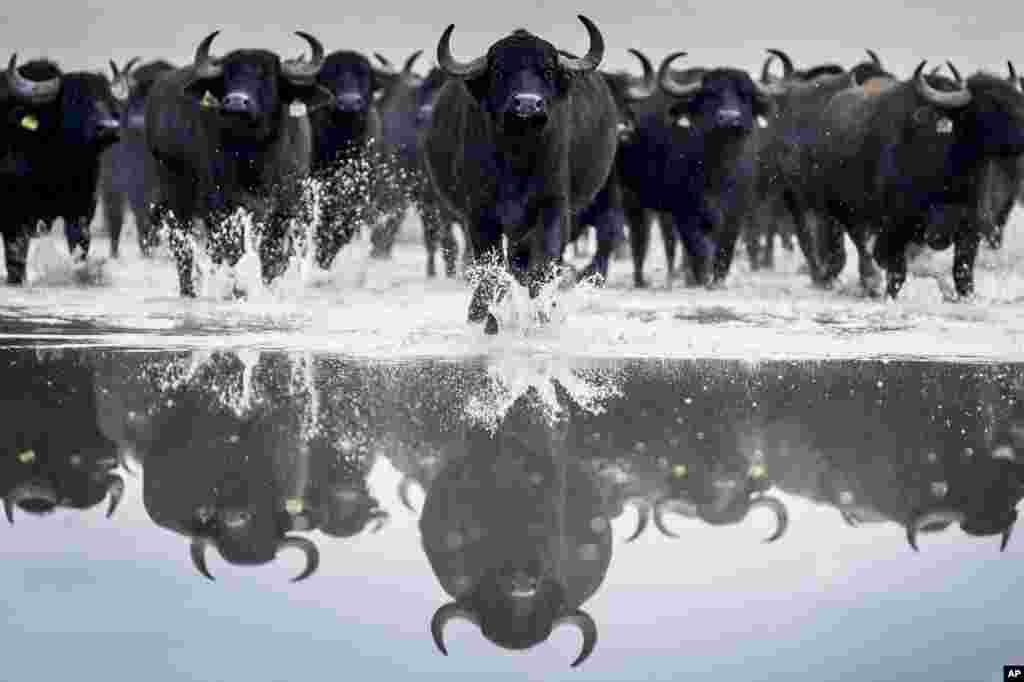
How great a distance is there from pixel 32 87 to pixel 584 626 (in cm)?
1256

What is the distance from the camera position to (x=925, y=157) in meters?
14.0

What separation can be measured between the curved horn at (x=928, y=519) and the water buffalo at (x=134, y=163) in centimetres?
1509

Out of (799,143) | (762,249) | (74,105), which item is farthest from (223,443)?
(762,249)

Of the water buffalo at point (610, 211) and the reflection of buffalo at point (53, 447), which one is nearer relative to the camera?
the reflection of buffalo at point (53, 447)

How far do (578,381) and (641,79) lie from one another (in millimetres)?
Result: 11462

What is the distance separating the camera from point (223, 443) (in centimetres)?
625

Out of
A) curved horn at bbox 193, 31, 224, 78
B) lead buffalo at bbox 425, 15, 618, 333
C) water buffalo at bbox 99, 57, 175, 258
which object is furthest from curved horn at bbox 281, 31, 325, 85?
water buffalo at bbox 99, 57, 175, 258

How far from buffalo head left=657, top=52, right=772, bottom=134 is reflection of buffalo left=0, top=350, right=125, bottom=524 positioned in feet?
30.6

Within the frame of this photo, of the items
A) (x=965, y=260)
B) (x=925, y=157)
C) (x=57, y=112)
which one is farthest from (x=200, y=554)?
(x=57, y=112)

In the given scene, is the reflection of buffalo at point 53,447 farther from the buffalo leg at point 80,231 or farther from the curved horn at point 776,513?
the buffalo leg at point 80,231

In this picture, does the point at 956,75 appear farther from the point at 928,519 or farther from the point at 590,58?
the point at 928,519

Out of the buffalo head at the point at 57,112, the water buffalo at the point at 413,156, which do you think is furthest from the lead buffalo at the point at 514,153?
the water buffalo at the point at 413,156

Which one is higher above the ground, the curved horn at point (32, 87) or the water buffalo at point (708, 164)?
the curved horn at point (32, 87)

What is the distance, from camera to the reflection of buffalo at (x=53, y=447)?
5527mm
